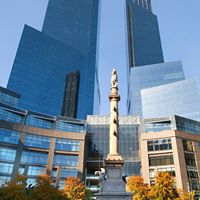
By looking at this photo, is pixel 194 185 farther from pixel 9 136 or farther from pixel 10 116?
pixel 10 116

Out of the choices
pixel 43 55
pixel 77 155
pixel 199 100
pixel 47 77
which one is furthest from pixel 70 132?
pixel 199 100

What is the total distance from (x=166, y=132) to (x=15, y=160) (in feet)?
147

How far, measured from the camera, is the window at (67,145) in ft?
238

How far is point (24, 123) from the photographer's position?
7300 centimetres

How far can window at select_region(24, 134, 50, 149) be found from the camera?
6973 centimetres

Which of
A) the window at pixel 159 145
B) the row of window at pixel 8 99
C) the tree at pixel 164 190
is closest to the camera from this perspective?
the tree at pixel 164 190

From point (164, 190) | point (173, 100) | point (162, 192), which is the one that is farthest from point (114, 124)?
point (173, 100)

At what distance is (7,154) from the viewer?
65.6 meters

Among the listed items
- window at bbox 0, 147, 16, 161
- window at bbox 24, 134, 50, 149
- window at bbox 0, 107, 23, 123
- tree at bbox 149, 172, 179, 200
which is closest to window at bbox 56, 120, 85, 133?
window at bbox 24, 134, 50, 149

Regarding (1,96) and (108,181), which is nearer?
(108,181)

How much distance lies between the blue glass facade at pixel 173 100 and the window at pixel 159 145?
87.3 m

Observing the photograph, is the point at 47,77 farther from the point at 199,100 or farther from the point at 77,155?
the point at 199,100

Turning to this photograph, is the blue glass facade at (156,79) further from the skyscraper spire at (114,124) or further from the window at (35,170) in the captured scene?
the skyscraper spire at (114,124)

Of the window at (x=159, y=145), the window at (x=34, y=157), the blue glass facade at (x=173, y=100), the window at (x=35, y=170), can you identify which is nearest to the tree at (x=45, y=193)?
the window at (x=35, y=170)
